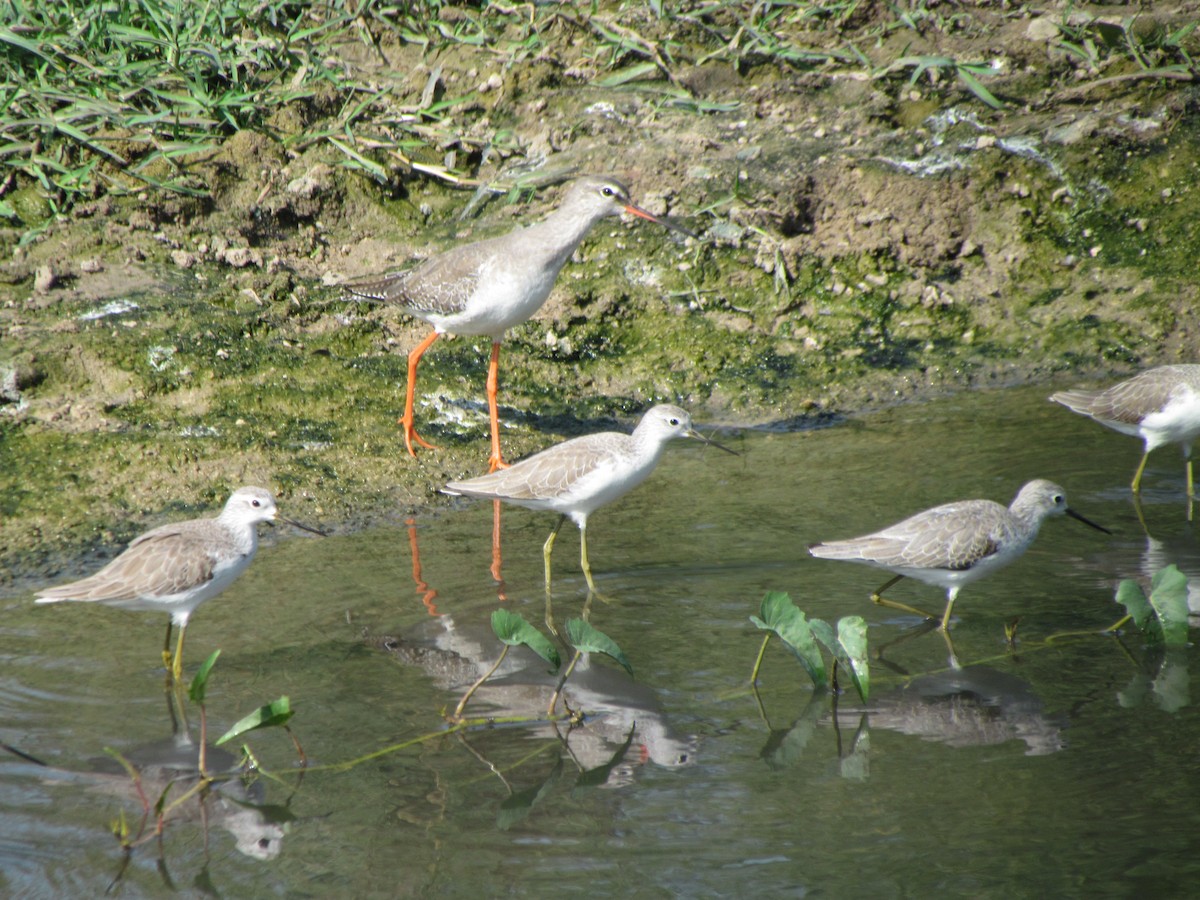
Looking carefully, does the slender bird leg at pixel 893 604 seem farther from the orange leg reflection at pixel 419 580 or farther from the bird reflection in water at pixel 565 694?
the orange leg reflection at pixel 419 580

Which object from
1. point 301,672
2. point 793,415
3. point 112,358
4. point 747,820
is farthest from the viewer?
point 793,415

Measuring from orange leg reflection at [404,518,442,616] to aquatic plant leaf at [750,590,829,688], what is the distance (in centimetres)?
180

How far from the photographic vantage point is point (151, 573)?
17.8 ft

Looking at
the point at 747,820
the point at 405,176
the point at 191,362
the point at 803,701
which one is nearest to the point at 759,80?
the point at 405,176

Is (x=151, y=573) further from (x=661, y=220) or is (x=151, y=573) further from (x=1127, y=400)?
(x=1127, y=400)

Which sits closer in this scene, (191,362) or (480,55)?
(191,362)

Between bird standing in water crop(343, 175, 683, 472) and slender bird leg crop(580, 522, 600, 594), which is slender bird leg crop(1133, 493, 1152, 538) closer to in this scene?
slender bird leg crop(580, 522, 600, 594)

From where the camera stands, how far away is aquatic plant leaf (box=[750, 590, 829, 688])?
492cm

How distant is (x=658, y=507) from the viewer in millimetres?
7297

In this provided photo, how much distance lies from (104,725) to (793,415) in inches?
192

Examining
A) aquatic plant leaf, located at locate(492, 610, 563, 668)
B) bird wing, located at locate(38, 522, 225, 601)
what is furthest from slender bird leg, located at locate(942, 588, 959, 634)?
bird wing, located at locate(38, 522, 225, 601)

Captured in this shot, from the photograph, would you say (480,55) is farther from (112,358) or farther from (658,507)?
(658,507)

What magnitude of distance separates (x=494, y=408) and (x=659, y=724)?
3355 millimetres

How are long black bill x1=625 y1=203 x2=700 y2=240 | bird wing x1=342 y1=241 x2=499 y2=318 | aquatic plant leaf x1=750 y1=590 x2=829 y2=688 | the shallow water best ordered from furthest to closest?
long black bill x1=625 y1=203 x2=700 y2=240
bird wing x1=342 y1=241 x2=499 y2=318
aquatic plant leaf x1=750 y1=590 x2=829 y2=688
the shallow water
